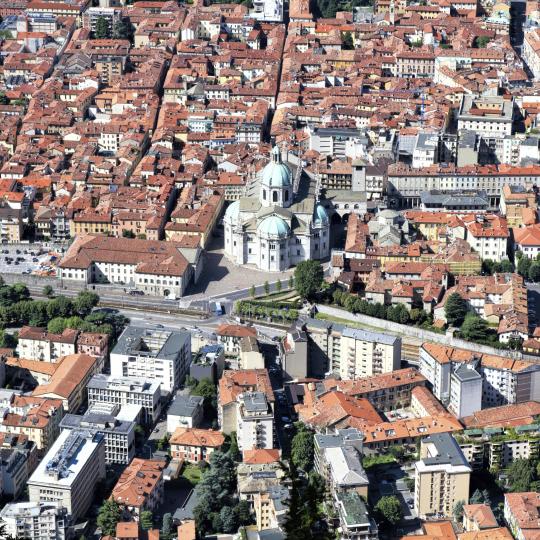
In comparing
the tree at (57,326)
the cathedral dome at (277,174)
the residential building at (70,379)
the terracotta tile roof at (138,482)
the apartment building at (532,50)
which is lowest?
the terracotta tile roof at (138,482)

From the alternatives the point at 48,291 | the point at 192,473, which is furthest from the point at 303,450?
the point at 48,291

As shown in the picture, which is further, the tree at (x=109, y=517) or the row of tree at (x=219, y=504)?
the row of tree at (x=219, y=504)

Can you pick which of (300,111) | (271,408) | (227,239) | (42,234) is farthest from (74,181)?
(271,408)

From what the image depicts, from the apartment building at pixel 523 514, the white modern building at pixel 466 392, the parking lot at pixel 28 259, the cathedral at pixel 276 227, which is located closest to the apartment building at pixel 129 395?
the white modern building at pixel 466 392

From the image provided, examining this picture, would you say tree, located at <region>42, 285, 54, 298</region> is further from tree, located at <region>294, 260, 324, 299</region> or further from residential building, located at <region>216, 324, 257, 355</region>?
tree, located at <region>294, 260, 324, 299</region>

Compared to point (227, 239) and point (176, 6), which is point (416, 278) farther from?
point (176, 6)

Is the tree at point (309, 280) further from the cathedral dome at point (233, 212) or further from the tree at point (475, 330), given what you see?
the tree at point (475, 330)
